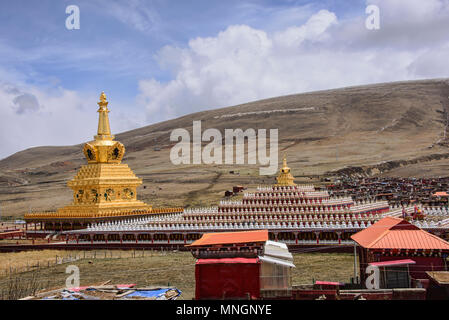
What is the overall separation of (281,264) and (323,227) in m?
17.9

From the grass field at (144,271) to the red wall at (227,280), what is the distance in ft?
9.73

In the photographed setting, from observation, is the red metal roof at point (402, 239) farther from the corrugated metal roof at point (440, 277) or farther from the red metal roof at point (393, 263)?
the corrugated metal roof at point (440, 277)

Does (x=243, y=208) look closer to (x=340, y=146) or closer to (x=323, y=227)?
(x=323, y=227)

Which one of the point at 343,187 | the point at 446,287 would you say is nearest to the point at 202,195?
the point at 343,187

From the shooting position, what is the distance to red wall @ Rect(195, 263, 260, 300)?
1650cm

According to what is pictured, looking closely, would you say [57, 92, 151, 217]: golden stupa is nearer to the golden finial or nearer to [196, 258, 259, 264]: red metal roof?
the golden finial

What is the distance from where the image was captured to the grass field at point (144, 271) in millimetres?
23312

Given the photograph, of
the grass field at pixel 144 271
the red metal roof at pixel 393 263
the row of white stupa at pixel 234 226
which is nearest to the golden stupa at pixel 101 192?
the row of white stupa at pixel 234 226

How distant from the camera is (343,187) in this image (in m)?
77.0

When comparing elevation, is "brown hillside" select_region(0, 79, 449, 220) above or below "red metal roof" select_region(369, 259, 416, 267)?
above

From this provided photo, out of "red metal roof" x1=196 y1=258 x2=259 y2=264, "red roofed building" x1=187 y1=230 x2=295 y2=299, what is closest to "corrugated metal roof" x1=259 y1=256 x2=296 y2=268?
"red roofed building" x1=187 y1=230 x2=295 y2=299

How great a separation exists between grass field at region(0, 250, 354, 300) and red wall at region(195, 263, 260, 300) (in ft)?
9.73

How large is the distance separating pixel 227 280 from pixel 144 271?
36.2 feet

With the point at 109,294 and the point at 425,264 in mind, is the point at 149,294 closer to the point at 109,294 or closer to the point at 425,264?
the point at 109,294
